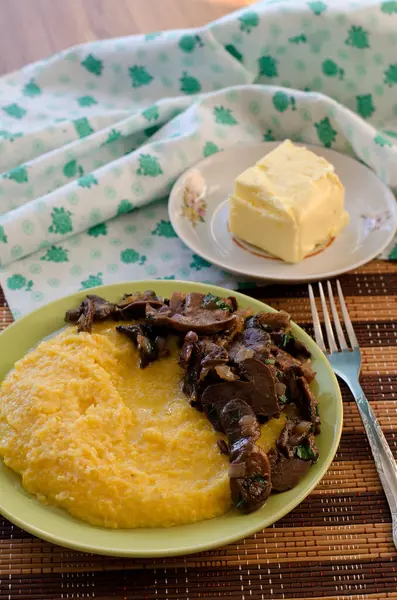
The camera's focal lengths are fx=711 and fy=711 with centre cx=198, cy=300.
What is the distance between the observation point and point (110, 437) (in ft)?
7.60

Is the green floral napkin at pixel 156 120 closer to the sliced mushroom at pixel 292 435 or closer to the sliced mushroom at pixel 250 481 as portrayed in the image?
the sliced mushroom at pixel 292 435

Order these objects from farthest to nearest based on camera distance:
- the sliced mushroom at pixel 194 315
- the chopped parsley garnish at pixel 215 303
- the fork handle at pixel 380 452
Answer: the chopped parsley garnish at pixel 215 303, the sliced mushroom at pixel 194 315, the fork handle at pixel 380 452

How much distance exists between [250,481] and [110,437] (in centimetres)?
48

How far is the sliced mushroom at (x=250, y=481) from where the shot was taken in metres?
2.13

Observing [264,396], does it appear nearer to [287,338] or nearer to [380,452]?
[287,338]

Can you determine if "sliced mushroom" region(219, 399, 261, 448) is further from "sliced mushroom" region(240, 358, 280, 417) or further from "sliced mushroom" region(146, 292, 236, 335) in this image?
"sliced mushroom" region(146, 292, 236, 335)

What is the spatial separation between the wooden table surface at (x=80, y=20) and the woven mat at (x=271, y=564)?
3629 mm

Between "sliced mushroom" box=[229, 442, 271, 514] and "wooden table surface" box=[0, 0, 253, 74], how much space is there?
3651 millimetres

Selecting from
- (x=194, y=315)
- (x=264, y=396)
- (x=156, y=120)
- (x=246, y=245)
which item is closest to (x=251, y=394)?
(x=264, y=396)

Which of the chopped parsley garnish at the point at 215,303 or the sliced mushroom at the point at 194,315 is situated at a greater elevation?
the sliced mushroom at the point at 194,315

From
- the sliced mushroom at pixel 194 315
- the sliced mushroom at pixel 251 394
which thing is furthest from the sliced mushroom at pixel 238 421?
the sliced mushroom at pixel 194 315

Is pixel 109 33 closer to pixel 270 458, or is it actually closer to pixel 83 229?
pixel 83 229

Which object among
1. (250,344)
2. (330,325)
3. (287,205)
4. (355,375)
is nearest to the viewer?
(250,344)

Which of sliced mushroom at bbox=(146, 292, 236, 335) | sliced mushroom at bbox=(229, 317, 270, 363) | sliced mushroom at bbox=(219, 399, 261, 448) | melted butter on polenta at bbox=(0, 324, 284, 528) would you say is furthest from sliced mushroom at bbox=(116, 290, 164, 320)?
sliced mushroom at bbox=(219, 399, 261, 448)
